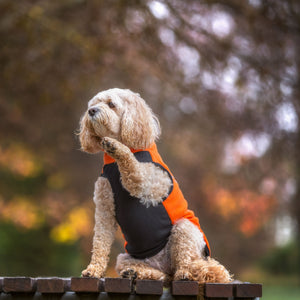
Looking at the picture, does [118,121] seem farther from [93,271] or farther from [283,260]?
[283,260]

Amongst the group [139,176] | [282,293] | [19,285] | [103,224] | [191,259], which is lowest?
[19,285]

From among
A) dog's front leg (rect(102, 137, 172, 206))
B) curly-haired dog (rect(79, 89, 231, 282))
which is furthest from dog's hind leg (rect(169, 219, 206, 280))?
dog's front leg (rect(102, 137, 172, 206))

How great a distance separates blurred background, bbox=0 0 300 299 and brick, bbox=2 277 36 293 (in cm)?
500

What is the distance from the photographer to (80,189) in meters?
11.5

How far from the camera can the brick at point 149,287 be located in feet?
9.89

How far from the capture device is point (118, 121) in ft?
10.7

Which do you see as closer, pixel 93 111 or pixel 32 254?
pixel 93 111

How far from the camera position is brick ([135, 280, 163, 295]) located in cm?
302

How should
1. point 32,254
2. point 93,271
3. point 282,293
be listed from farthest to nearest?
point 282,293 → point 32,254 → point 93,271

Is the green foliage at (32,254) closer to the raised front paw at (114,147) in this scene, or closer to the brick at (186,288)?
the brick at (186,288)

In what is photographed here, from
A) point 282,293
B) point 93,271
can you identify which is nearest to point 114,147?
point 93,271

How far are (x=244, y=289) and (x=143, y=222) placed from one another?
83cm

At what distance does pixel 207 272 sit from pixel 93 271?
0.79m

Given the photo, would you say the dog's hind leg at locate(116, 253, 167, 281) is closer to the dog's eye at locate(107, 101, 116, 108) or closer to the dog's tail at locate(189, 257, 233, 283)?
the dog's tail at locate(189, 257, 233, 283)
